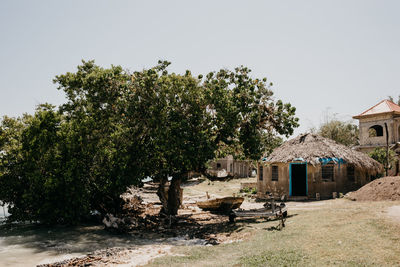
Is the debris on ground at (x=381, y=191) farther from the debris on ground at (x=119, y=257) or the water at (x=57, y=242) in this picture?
the debris on ground at (x=119, y=257)

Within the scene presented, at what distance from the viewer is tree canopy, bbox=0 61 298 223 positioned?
15.0 metres

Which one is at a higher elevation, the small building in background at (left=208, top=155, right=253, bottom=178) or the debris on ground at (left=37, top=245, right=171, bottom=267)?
the small building in background at (left=208, top=155, right=253, bottom=178)

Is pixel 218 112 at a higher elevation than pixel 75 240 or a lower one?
higher

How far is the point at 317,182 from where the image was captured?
23.1 m

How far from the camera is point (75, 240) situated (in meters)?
13.5

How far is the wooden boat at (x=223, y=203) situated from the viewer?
18.8m

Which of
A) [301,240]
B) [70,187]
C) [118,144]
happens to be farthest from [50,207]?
[301,240]

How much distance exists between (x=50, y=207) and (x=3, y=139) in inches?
195

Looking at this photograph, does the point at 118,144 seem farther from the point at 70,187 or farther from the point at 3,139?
the point at 3,139

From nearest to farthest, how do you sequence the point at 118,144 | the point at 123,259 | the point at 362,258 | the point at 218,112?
the point at 362,258 < the point at 123,259 < the point at 218,112 < the point at 118,144

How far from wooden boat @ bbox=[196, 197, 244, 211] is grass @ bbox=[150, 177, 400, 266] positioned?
574cm

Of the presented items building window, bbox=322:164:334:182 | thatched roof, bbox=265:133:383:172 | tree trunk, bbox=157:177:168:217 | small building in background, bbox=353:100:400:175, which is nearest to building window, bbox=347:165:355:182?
thatched roof, bbox=265:133:383:172

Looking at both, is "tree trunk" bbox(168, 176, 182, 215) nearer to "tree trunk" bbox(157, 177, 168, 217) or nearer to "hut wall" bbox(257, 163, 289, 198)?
"tree trunk" bbox(157, 177, 168, 217)

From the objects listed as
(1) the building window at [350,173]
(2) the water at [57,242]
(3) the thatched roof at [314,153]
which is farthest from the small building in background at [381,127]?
(2) the water at [57,242]
